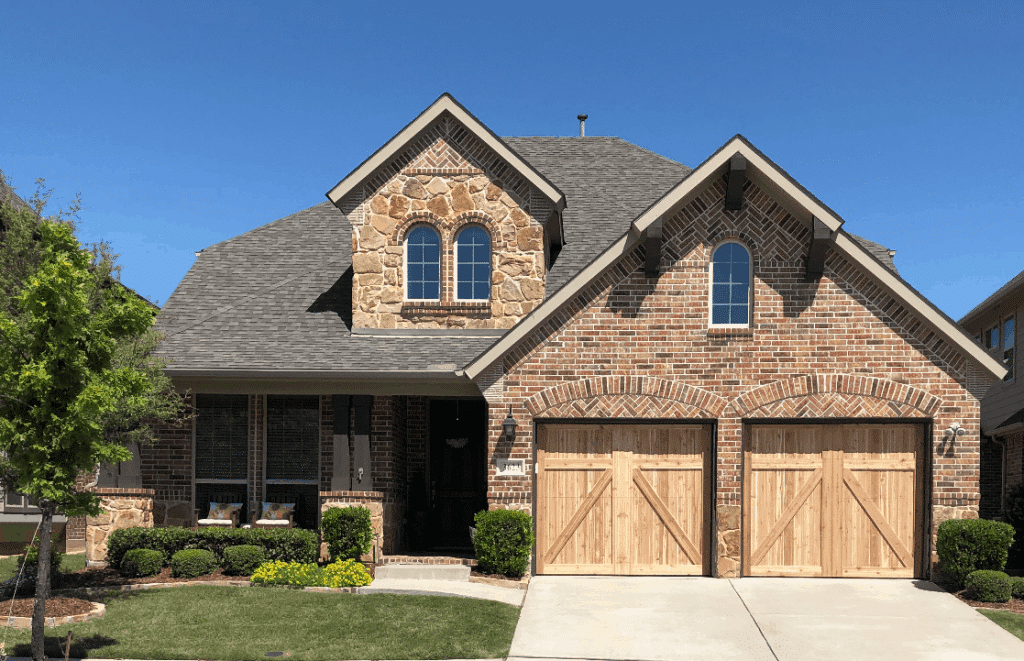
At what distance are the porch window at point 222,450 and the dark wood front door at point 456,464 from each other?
11.4ft

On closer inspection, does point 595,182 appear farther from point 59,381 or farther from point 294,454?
point 59,381

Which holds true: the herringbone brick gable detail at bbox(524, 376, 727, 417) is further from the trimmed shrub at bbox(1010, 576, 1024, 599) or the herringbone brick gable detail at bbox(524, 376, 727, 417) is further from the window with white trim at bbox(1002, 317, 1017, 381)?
the window with white trim at bbox(1002, 317, 1017, 381)

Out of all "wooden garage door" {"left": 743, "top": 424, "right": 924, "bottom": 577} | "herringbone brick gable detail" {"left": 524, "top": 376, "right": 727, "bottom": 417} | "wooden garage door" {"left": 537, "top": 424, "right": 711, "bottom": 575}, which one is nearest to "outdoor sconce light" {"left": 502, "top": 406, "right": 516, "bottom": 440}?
"herringbone brick gable detail" {"left": 524, "top": 376, "right": 727, "bottom": 417}

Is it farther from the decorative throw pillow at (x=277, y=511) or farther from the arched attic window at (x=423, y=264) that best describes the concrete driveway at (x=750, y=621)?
the arched attic window at (x=423, y=264)

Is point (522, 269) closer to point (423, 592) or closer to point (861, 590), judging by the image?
point (423, 592)

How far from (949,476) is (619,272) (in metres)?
5.86

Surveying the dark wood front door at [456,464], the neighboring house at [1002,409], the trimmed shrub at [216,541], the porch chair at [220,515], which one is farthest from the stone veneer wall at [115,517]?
the neighboring house at [1002,409]

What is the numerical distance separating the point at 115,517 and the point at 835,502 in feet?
37.4

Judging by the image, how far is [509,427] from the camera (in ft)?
45.7

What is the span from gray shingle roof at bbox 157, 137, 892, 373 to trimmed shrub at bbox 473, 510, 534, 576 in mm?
2524

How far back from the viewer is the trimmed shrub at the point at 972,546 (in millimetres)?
13055

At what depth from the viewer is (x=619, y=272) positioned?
1409cm

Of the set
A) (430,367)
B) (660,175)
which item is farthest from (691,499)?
(660,175)

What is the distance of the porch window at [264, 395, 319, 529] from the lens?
1605cm
